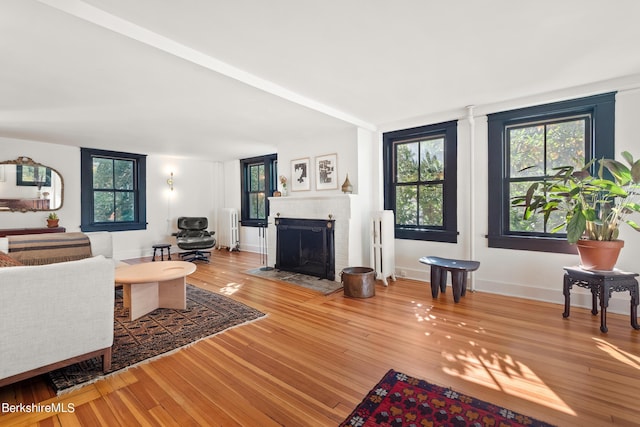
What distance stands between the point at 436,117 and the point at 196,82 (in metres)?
3.04

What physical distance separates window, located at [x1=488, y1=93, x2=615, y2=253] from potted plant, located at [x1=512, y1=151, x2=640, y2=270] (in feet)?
1.18

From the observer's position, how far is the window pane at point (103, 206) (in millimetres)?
6145

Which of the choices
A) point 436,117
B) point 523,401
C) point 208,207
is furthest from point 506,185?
point 208,207

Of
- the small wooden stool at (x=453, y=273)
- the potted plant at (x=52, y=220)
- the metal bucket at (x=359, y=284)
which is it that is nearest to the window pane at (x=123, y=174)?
the potted plant at (x=52, y=220)

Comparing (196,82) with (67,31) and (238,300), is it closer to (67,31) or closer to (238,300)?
(67,31)

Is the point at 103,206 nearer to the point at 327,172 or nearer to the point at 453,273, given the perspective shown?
the point at 327,172

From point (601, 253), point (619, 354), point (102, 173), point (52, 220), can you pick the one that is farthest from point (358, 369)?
point (102, 173)

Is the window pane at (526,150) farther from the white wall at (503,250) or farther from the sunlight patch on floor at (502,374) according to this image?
the sunlight patch on floor at (502,374)

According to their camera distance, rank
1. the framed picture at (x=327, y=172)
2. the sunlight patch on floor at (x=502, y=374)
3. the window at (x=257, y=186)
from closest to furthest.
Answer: the sunlight patch on floor at (x=502, y=374)
the framed picture at (x=327, y=172)
the window at (x=257, y=186)

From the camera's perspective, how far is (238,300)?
3.60 metres

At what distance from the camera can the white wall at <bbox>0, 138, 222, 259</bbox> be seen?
17.4 ft

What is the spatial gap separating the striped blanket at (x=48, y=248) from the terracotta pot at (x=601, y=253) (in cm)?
→ 556

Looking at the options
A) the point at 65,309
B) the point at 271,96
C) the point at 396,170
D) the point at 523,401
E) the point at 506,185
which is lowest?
the point at 523,401

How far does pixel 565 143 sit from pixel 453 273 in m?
1.97
